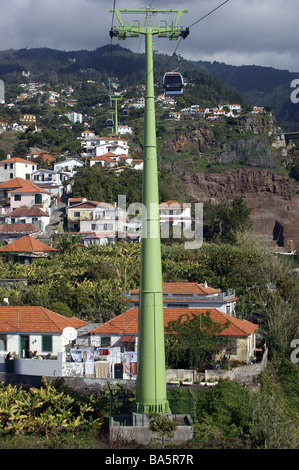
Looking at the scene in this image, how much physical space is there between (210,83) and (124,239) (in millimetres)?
116110

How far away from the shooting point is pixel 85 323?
28.9 m

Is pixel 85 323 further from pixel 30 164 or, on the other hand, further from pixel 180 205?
pixel 30 164

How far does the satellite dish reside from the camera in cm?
2545

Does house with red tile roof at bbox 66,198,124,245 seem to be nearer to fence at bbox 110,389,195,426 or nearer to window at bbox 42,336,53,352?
window at bbox 42,336,53,352

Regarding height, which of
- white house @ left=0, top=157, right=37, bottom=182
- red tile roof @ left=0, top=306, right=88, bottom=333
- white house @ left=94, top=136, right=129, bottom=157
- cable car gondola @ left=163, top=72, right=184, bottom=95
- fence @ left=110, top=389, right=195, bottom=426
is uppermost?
cable car gondola @ left=163, top=72, right=184, bottom=95

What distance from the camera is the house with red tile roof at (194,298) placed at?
3086 cm

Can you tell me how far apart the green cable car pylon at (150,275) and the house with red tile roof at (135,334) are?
9.46 m

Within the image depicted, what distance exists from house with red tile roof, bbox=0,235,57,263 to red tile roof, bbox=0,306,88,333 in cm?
2102

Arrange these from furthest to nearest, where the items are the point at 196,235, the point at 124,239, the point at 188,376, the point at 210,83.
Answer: the point at 210,83, the point at 196,235, the point at 124,239, the point at 188,376

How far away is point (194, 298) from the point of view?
31031 millimetres

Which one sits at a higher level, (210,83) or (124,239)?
(210,83)

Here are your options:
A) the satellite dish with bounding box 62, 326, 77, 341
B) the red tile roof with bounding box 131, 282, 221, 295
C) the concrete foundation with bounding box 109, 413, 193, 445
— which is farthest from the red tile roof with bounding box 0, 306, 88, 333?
the concrete foundation with bounding box 109, 413, 193, 445

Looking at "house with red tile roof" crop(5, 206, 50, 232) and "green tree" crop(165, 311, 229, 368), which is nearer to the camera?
"green tree" crop(165, 311, 229, 368)
